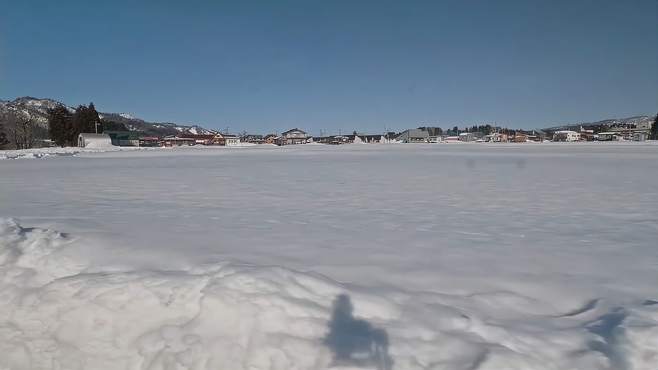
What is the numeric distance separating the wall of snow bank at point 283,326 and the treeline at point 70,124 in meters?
80.7

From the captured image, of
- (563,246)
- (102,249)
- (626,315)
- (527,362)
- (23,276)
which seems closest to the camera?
(527,362)

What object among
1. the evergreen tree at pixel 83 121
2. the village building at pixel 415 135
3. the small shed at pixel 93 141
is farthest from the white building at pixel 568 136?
the evergreen tree at pixel 83 121

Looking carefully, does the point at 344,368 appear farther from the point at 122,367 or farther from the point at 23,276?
the point at 23,276

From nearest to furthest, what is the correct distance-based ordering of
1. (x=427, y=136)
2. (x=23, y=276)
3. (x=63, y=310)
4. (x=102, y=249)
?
(x=63, y=310) < (x=23, y=276) < (x=102, y=249) < (x=427, y=136)

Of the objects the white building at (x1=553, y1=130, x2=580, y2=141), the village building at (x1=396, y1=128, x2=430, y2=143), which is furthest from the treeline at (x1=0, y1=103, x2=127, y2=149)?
the white building at (x1=553, y1=130, x2=580, y2=141)

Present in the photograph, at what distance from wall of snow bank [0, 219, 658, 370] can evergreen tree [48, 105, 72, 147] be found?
80618mm

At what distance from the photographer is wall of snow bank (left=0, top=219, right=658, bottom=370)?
8.09ft

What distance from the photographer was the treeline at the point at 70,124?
6888 cm

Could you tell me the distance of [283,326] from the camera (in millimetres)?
2783

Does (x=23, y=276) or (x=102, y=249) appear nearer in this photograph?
(x=23, y=276)

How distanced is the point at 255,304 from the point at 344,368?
919 millimetres

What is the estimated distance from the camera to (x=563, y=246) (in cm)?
466

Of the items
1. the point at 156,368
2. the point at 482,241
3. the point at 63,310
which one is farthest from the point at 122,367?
the point at 482,241

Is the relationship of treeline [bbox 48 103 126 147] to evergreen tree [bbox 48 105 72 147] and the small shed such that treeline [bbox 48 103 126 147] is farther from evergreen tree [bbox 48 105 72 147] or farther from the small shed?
the small shed
